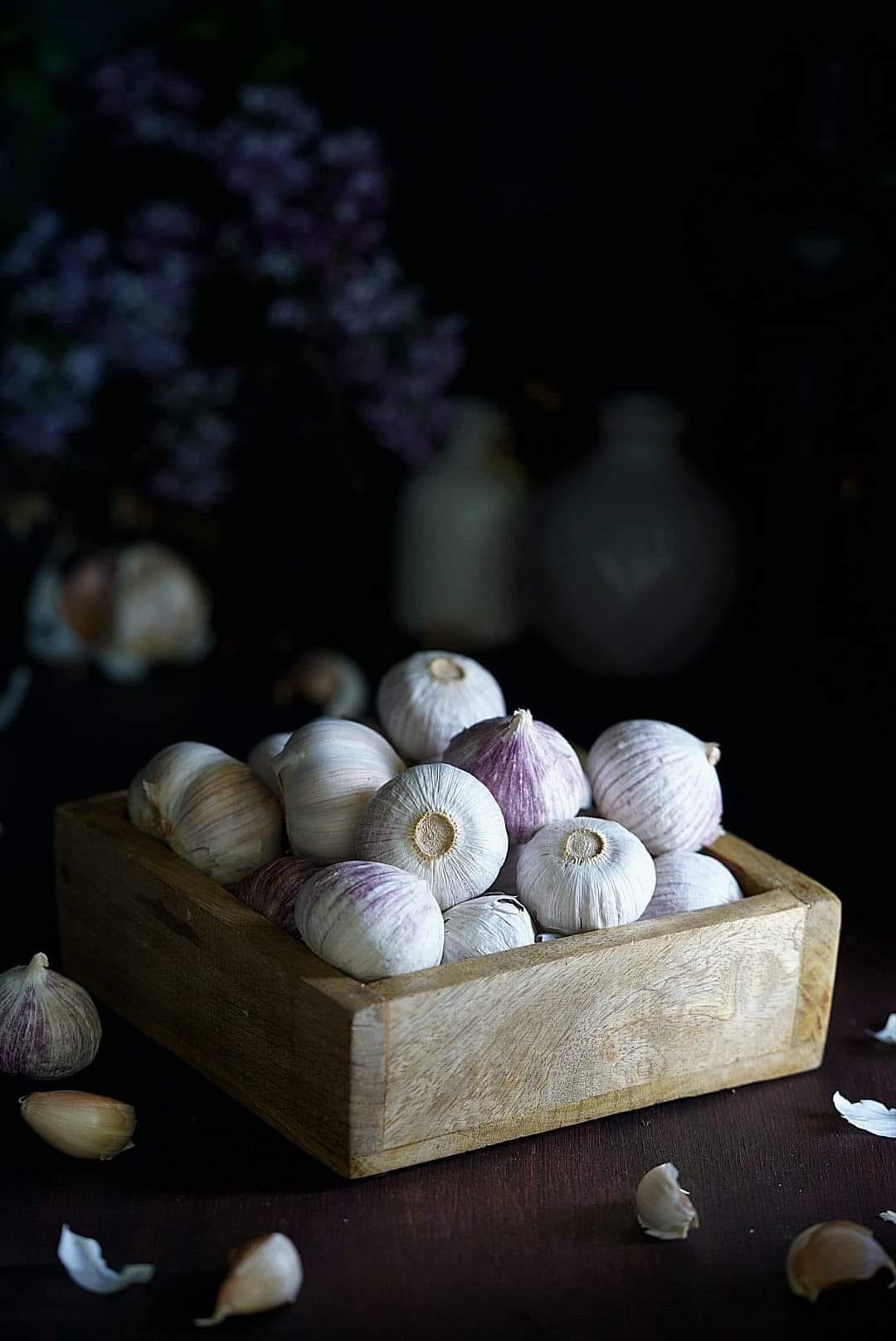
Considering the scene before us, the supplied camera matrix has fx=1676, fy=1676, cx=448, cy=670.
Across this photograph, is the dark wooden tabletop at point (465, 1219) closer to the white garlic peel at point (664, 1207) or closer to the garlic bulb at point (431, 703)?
the white garlic peel at point (664, 1207)

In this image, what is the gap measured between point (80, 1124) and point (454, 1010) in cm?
18

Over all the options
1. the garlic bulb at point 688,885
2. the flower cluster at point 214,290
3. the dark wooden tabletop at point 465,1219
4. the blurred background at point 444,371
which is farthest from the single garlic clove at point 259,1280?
A: the flower cluster at point 214,290

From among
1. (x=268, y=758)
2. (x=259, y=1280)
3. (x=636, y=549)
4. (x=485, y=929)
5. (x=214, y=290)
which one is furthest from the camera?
(x=214, y=290)

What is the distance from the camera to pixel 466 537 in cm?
152

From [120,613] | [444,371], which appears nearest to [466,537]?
[444,371]

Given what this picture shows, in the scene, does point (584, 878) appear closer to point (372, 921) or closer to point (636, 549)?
point (372, 921)

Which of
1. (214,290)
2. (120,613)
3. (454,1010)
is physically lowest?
(120,613)

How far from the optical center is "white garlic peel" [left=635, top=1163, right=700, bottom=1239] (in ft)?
2.34

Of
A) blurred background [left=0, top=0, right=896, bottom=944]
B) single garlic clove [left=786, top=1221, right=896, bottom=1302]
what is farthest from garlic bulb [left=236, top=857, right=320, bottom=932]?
blurred background [left=0, top=0, right=896, bottom=944]

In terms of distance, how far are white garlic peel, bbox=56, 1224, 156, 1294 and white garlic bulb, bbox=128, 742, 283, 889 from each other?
19cm

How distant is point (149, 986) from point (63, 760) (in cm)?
45

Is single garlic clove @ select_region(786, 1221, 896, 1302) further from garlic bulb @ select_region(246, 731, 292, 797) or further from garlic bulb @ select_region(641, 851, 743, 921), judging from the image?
garlic bulb @ select_region(246, 731, 292, 797)

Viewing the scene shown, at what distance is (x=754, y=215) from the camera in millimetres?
1339

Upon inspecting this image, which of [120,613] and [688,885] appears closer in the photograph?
[688,885]
